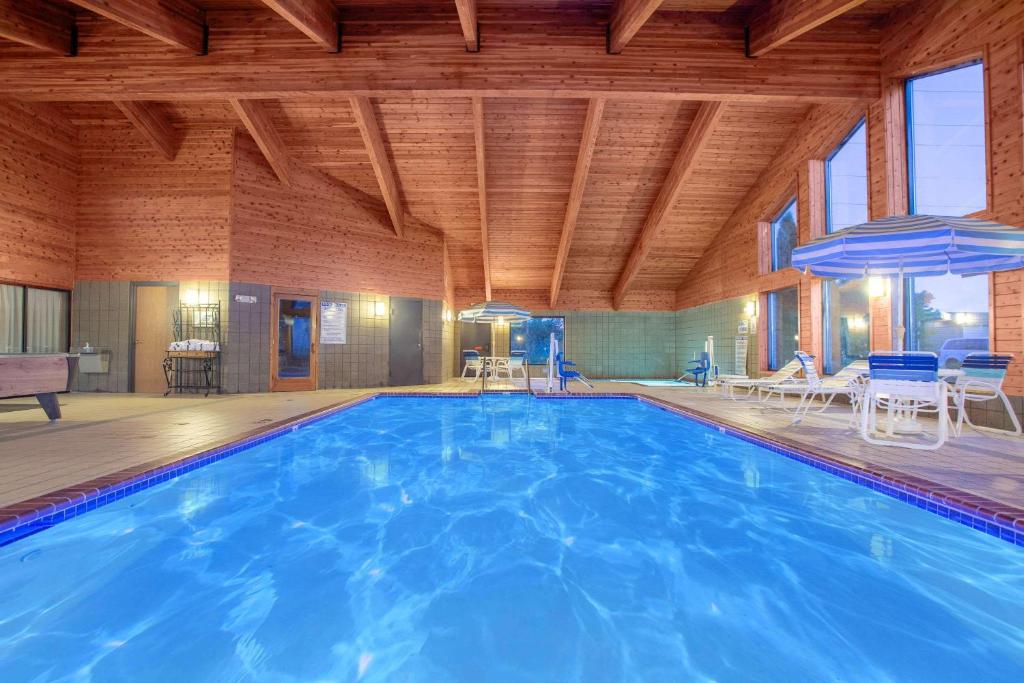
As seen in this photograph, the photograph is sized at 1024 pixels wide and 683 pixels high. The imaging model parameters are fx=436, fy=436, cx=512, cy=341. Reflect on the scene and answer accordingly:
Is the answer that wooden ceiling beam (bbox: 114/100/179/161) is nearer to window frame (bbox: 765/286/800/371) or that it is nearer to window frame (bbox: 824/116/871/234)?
window frame (bbox: 824/116/871/234)

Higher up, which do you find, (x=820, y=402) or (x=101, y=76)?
(x=101, y=76)

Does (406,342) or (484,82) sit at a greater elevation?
(484,82)

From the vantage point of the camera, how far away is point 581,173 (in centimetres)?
718

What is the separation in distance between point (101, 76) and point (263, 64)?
203 cm

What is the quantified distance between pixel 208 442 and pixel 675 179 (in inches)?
298

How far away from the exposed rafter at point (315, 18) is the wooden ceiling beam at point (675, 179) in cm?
507

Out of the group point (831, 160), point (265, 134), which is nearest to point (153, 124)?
point (265, 134)

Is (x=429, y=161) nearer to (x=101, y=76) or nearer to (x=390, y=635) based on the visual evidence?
(x=101, y=76)

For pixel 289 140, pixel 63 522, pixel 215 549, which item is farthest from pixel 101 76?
pixel 215 549

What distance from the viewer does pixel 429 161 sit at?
7.73 m

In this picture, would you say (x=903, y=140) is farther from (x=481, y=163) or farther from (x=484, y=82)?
(x=481, y=163)

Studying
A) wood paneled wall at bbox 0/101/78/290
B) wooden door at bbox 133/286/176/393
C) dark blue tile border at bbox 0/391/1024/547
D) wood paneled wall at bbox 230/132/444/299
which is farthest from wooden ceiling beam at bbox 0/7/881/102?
dark blue tile border at bbox 0/391/1024/547

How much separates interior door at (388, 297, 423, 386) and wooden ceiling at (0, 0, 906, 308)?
2.12m

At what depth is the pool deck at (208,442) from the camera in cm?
268
